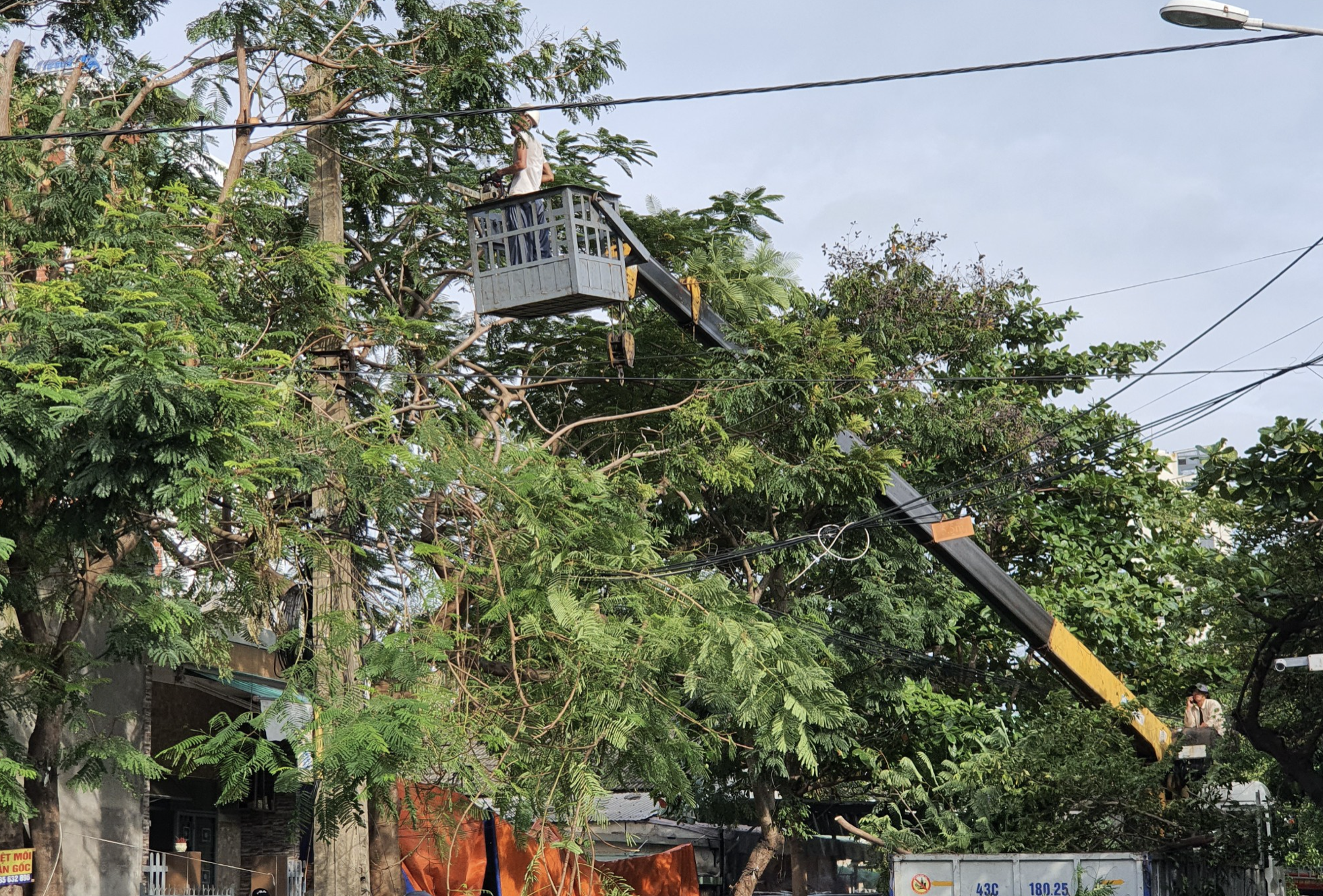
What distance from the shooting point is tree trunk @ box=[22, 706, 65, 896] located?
11766 mm

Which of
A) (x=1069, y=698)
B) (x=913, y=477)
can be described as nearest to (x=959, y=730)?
(x=1069, y=698)

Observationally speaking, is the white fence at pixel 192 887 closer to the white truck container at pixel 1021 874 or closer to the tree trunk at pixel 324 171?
Answer: the tree trunk at pixel 324 171

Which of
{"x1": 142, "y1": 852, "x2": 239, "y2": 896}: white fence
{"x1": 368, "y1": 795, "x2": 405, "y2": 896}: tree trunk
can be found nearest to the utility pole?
{"x1": 368, "y1": 795, "x2": 405, "y2": 896}: tree trunk

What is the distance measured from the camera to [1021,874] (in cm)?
1366

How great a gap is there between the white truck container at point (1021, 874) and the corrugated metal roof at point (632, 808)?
29.8 feet

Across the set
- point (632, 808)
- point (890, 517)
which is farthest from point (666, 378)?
point (632, 808)

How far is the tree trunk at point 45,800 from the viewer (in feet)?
38.6

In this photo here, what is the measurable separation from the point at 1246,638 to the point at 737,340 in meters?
6.82

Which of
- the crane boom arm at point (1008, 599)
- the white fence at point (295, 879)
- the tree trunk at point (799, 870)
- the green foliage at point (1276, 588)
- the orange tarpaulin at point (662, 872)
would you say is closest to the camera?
the green foliage at point (1276, 588)

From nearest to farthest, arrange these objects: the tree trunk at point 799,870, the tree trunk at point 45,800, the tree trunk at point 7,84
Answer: the tree trunk at point 45,800, the tree trunk at point 7,84, the tree trunk at point 799,870

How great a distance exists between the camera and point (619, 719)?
35.8 feet

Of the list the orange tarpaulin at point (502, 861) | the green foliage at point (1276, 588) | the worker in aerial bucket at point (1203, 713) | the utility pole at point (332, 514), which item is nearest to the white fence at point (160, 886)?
the orange tarpaulin at point (502, 861)

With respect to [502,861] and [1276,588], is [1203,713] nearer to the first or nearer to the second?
[1276,588]

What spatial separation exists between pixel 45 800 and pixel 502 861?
6.05 m
